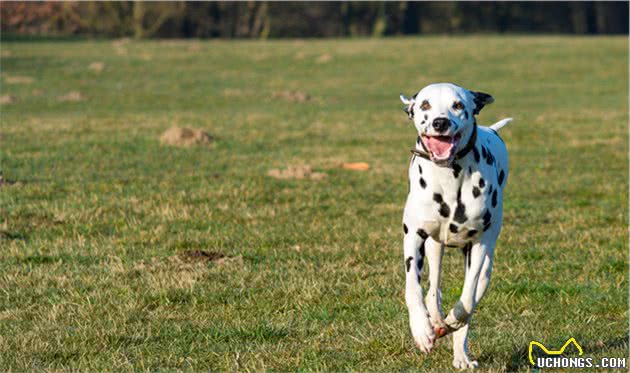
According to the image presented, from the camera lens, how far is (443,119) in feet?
21.4

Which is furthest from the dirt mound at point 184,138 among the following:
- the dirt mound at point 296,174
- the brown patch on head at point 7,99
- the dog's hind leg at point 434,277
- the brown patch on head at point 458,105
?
the brown patch on head at point 458,105

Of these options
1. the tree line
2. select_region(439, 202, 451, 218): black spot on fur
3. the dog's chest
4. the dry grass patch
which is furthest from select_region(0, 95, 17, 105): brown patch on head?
the tree line

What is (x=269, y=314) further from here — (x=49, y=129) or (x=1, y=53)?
(x=1, y=53)

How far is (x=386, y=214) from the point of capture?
14531 mm

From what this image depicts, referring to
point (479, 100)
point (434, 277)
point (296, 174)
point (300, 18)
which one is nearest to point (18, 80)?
point (296, 174)

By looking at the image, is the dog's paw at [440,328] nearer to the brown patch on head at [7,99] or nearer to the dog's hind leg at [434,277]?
the dog's hind leg at [434,277]

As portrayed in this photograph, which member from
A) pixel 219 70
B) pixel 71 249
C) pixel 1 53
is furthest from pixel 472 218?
pixel 1 53

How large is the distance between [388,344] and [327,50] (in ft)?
167

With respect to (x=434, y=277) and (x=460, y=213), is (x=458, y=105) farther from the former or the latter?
(x=434, y=277)

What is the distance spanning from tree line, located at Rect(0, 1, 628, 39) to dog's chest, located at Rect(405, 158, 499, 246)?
65.5 metres

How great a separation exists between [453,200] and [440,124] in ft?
1.99

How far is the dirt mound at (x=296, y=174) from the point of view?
17688 mm

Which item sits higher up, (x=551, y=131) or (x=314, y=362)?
(x=314, y=362)

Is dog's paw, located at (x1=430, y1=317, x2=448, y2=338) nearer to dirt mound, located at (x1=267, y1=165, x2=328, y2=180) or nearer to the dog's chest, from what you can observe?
the dog's chest
